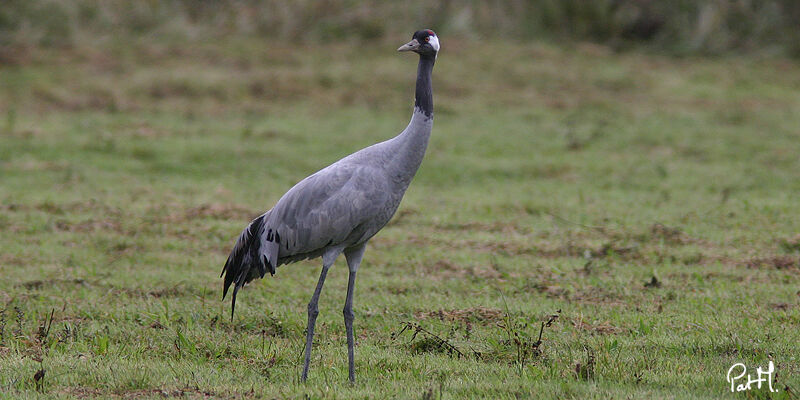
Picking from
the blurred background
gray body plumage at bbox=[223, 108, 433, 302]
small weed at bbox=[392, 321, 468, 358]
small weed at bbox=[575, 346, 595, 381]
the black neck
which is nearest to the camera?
small weed at bbox=[575, 346, 595, 381]

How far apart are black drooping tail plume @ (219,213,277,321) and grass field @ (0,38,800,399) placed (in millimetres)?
503

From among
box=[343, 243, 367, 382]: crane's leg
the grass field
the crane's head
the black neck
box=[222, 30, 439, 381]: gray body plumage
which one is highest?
the crane's head

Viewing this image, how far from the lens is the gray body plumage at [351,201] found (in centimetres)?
657

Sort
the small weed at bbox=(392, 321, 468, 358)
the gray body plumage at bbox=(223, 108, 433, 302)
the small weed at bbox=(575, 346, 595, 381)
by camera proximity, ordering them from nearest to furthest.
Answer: the small weed at bbox=(575, 346, 595, 381), the gray body plumage at bbox=(223, 108, 433, 302), the small weed at bbox=(392, 321, 468, 358)

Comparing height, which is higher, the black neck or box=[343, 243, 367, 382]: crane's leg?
the black neck

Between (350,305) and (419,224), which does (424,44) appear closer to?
(350,305)

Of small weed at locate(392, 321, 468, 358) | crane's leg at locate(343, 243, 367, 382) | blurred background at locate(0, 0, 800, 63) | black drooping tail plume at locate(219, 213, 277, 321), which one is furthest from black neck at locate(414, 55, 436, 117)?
blurred background at locate(0, 0, 800, 63)

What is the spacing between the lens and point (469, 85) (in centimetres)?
2189

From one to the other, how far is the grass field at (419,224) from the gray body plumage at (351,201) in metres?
0.74

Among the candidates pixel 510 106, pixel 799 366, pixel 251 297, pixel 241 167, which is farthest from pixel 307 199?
pixel 510 106

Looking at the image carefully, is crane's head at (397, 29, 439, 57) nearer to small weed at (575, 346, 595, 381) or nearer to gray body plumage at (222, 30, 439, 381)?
gray body plumage at (222, 30, 439, 381)

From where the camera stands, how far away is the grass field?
262 inches

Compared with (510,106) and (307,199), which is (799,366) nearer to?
(307,199)

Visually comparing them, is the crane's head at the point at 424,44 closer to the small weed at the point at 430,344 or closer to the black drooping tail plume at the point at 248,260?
the black drooping tail plume at the point at 248,260
